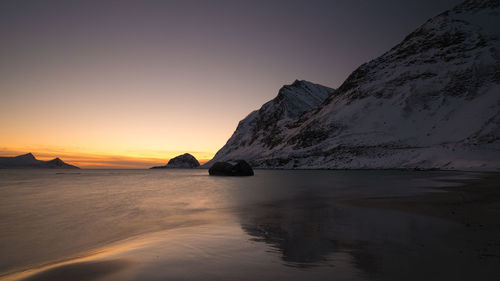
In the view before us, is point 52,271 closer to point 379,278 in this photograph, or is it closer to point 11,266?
point 11,266

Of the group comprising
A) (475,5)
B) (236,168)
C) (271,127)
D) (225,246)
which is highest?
(475,5)

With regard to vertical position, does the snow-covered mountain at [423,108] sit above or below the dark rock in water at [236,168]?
above

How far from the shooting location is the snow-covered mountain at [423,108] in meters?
63.8

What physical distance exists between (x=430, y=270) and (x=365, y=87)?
115 metres

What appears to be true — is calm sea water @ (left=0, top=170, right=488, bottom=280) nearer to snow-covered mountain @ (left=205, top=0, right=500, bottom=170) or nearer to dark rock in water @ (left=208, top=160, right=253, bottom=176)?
dark rock in water @ (left=208, top=160, right=253, bottom=176)

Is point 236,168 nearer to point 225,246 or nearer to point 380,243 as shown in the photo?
point 225,246

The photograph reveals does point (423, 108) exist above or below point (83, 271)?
above

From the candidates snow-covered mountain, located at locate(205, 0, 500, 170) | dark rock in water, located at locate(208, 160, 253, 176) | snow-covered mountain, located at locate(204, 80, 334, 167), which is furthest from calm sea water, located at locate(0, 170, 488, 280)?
snow-covered mountain, located at locate(204, 80, 334, 167)

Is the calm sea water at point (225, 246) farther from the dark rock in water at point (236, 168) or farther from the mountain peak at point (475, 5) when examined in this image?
the mountain peak at point (475, 5)

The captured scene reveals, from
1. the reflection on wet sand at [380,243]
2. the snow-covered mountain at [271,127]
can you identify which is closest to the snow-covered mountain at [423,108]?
the snow-covered mountain at [271,127]

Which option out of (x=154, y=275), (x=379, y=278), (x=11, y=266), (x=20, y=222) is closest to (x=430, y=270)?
(x=379, y=278)

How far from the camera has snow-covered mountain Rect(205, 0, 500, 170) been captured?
63.8 metres

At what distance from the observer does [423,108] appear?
8462 cm

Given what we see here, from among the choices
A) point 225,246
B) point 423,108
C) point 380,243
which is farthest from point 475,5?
point 225,246
